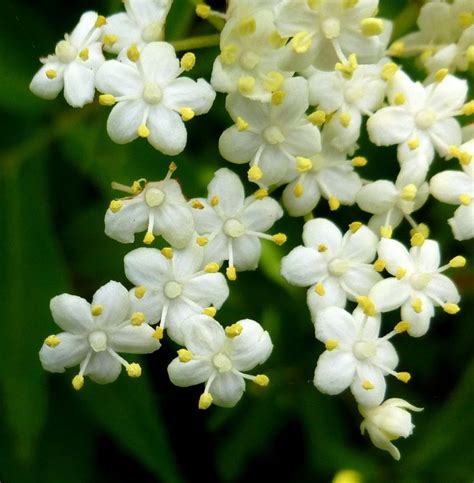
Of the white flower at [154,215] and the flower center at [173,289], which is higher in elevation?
the white flower at [154,215]

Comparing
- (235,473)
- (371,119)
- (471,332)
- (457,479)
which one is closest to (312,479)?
(235,473)

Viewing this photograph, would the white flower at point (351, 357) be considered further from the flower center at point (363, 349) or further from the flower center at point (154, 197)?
the flower center at point (154, 197)

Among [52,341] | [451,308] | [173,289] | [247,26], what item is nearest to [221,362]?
[173,289]

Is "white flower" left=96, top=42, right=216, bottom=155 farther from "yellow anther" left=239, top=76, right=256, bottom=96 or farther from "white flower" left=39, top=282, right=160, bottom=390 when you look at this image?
"white flower" left=39, top=282, right=160, bottom=390

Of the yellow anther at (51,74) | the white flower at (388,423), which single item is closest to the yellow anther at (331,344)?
the white flower at (388,423)

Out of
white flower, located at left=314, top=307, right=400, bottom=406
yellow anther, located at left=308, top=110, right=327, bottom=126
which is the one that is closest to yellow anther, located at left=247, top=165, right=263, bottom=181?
yellow anther, located at left=308, top=110, right=327, bottom=126

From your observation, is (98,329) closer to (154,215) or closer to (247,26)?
(154,215)
